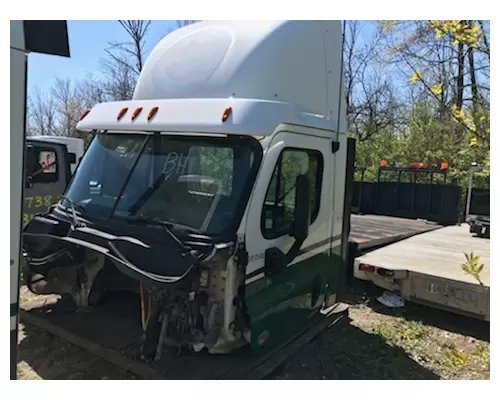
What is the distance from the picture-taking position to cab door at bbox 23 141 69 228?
7.61m

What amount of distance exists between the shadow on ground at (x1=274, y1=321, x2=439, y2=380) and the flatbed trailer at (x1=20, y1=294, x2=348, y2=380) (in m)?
0.18

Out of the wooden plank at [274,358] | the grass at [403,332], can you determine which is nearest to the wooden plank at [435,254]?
the grass at [403,332]

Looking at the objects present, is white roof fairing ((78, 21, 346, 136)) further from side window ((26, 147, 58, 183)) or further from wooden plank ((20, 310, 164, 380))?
side window ((26, 147, 58, 183))

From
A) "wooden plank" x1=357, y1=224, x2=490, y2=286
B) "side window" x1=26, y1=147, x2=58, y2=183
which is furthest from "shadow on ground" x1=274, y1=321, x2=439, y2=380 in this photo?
"side window" x1=26, y1=147, x2=58, y2=183

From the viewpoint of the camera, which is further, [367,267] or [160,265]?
[367,267]

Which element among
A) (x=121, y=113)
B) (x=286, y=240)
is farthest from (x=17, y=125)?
(x=286, y=240)

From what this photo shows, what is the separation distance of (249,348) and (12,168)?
261cm

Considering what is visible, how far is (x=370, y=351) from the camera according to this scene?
193 inches

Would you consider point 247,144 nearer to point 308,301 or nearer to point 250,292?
point 250,292

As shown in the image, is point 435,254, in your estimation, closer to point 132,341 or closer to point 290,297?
point 290,297

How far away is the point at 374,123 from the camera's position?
21.6m

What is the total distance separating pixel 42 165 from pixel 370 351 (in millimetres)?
6276

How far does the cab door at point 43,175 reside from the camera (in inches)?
300
